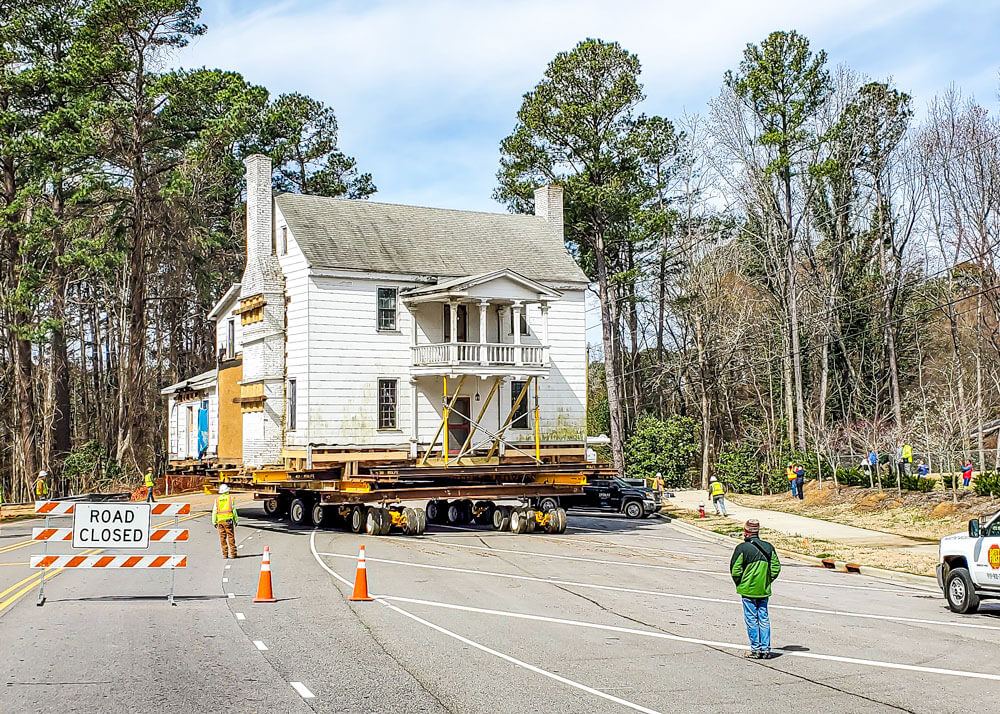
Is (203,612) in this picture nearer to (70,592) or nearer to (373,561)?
(70,592)

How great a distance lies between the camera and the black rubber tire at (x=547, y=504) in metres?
33.8

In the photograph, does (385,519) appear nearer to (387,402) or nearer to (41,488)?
(387,402)

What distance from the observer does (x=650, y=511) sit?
131ft

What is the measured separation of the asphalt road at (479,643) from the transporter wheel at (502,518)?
32.1 feet

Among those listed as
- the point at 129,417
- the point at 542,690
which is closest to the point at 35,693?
the point at 542,690

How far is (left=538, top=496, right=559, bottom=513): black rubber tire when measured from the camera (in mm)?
33841

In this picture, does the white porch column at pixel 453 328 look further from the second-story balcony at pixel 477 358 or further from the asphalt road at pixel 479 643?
the asphalt road at pixel 479 643

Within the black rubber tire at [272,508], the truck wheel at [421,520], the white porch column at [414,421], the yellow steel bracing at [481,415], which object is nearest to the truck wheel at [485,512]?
the yellow steel bracing at [481,415]

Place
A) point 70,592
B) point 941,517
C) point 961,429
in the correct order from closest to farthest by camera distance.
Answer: point 70,592, point 941,517, point 961,429

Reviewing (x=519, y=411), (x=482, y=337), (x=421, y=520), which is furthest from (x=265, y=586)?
(x=519, y=411)

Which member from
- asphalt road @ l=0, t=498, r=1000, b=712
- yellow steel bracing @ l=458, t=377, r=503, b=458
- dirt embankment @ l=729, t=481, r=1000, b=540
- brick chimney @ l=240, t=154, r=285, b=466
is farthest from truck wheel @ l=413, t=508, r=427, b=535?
dirt embankment @ l=729, t=481, r=1000, b=540

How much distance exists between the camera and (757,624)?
12938 mm

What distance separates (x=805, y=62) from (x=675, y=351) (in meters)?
17.5

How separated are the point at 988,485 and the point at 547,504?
13218mm
